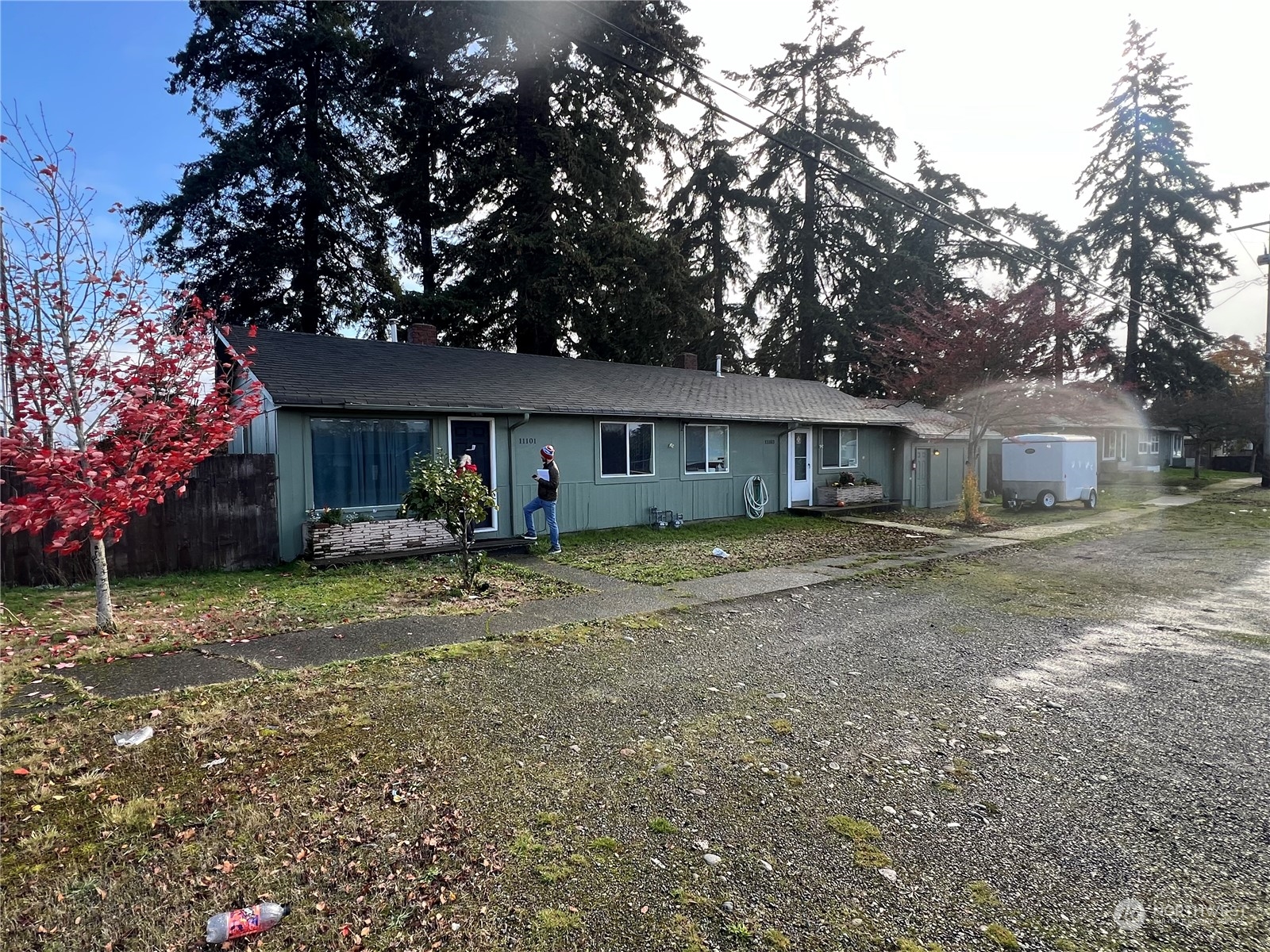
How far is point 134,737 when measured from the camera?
3869mm

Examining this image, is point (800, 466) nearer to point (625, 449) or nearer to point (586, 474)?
point (625, 449)

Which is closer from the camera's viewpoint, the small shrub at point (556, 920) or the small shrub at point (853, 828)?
the small shrub at point (556, 920)

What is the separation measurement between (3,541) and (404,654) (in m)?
6.14

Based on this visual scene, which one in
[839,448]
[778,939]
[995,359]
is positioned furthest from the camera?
[839,448]

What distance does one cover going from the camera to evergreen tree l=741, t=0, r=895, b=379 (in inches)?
1159

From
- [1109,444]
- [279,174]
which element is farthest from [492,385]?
[1109,444]

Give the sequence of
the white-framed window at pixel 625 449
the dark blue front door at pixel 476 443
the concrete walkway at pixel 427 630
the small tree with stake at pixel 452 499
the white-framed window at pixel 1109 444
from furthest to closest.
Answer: the white-framed window at pixel 1109 444, the white-framed window at pixel 625 449, the dark blue front door at pixel 476 443, the small tree with stake at pixel 452 499, the concrete walkway at pixel 427 630

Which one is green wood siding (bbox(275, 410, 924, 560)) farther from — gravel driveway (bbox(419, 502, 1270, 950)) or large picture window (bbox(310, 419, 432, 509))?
gravel driveway (bbox(419, 502, 1270, 950))

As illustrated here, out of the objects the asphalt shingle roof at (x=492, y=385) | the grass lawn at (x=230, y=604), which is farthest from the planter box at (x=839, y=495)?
the grass lawn at (x=230, y=604)

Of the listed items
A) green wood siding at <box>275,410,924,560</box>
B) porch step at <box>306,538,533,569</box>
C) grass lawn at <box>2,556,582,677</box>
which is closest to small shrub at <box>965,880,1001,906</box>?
grass lawn at <box>2,556,582,677</box>

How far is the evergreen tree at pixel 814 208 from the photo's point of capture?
29438mm

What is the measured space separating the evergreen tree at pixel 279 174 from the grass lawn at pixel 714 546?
13.7m

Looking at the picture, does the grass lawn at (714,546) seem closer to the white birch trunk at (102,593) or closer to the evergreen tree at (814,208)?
the white birch trunk at (102,593)

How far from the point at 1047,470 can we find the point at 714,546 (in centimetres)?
1218
